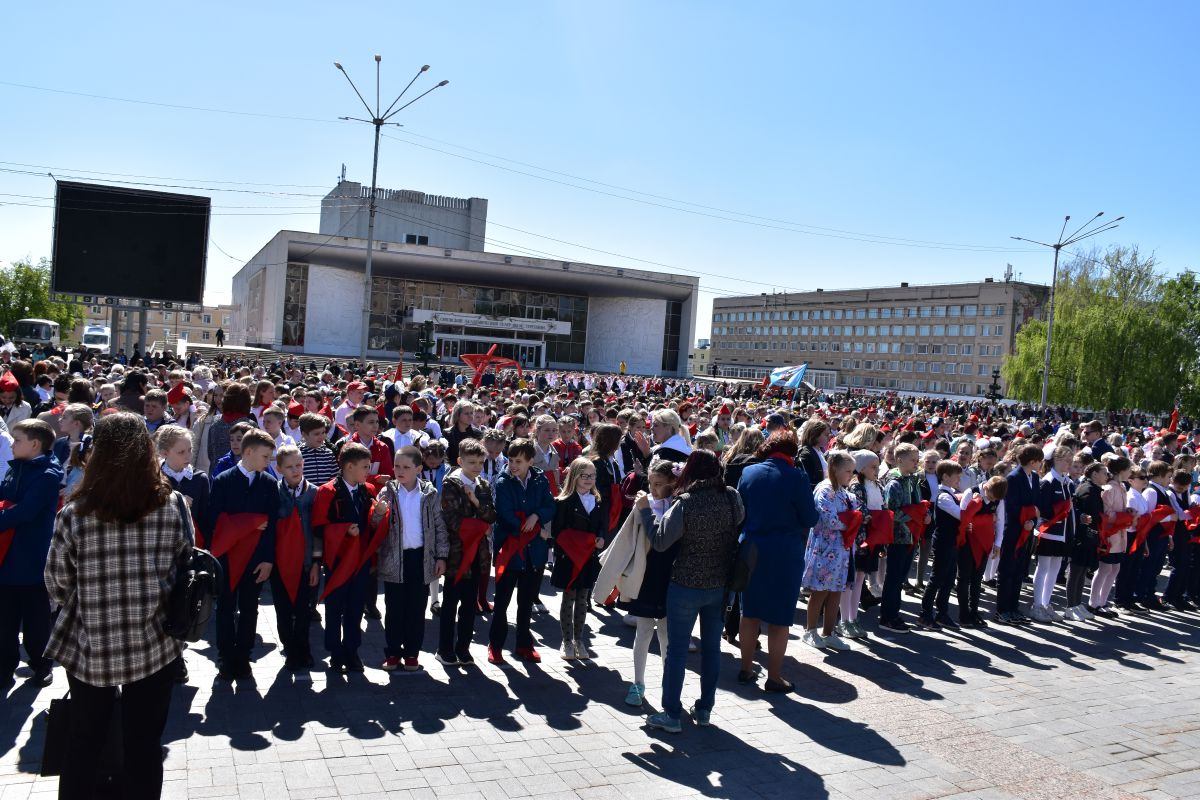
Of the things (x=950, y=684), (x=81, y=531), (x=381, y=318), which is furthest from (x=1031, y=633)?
(x=381, y=318)

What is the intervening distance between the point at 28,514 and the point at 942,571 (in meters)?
7.77

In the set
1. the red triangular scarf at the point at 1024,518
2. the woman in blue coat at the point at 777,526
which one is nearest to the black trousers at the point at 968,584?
the red triangular scarf at the point at 1024,518

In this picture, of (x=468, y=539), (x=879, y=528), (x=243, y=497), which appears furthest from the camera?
(x=879, y=528)

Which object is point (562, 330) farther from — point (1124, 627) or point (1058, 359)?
point (1124, 627)

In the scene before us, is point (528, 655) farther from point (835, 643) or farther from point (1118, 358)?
point (1118, 358)

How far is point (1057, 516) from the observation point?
31.9 feet

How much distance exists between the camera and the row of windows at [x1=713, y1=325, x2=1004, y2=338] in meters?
87.9

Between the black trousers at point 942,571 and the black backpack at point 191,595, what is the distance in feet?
23.6

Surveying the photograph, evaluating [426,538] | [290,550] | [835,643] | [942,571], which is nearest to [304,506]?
Result: [290,550]

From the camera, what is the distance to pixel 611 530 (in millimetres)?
8586

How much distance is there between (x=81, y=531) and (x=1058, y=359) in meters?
52.0

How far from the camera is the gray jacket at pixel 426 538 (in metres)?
6.68

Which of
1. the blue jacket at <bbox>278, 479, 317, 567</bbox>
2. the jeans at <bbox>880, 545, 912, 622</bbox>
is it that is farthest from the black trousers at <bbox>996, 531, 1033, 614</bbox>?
the blue jacket at <bbox>278, 479, 317, 567</bbox>

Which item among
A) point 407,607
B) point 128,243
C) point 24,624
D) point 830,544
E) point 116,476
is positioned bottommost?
point 24,624
